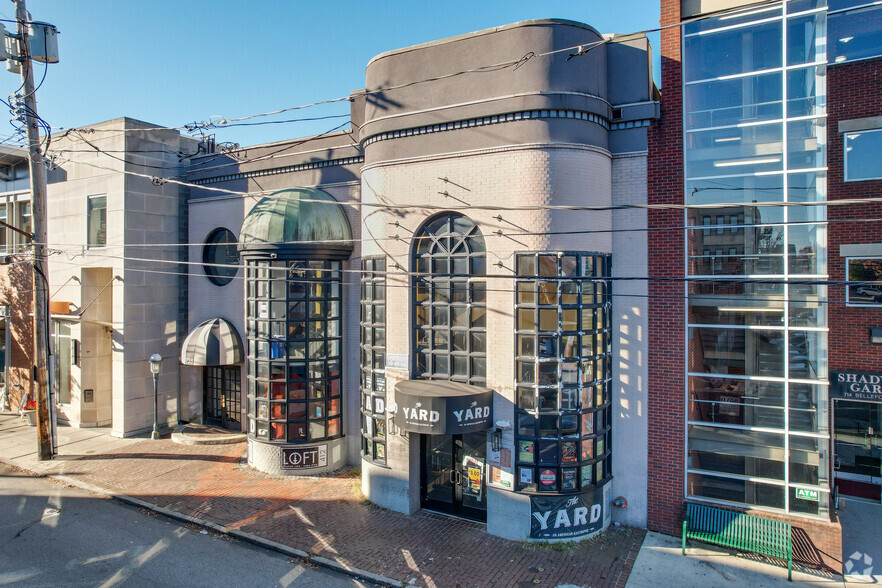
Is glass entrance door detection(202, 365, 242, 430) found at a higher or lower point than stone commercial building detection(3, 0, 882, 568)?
lower

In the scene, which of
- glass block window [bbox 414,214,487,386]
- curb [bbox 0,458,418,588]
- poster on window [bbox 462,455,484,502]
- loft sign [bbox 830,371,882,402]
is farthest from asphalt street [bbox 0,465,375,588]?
loft sign [bbox 830,371,882,402]

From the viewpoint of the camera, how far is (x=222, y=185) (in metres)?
18.0

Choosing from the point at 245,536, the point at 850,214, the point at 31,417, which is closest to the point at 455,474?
the point at 245,536

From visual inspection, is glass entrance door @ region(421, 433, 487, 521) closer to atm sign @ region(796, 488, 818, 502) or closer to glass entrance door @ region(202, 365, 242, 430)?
atm sign @ region(796, 488, 818, 502)

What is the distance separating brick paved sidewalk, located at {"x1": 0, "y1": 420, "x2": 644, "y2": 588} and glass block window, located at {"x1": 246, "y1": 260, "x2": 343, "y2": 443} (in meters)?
1.45

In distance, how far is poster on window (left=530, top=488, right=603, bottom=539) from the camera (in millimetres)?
11070

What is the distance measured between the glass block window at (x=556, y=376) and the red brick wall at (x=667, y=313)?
1.27m

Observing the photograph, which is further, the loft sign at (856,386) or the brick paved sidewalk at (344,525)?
the loft sign at (856,386)

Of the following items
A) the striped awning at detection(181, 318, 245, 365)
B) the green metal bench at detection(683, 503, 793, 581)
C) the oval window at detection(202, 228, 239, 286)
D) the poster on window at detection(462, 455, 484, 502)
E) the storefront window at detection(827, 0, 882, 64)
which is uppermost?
the storefront window at detection(827, 0, 882, 64)

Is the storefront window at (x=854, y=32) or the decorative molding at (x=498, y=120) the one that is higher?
the storefront window at (x=854, y=32)

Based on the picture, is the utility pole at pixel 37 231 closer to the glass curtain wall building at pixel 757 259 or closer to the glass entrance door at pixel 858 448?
the glass curtain wall building at pixel 757 259

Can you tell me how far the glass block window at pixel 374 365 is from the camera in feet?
42.8

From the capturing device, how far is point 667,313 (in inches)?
450

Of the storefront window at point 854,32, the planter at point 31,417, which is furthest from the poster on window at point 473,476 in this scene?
the planter at point 31,417
